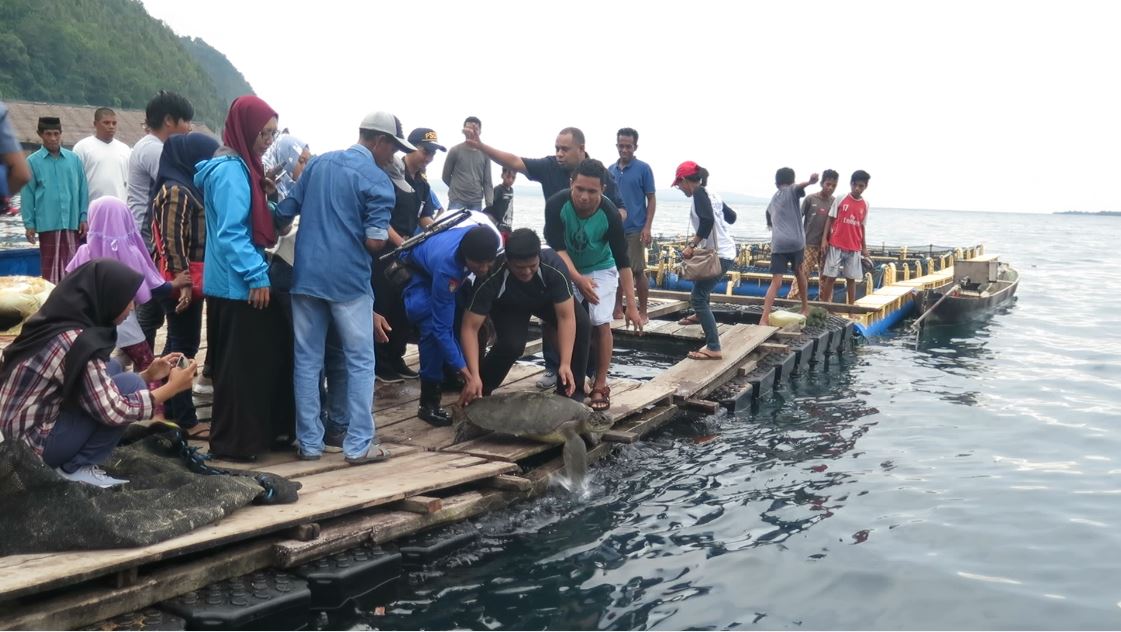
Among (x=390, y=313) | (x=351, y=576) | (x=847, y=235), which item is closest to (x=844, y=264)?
(x=847, y=235)

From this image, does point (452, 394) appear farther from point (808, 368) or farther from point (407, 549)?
point (808, 368)

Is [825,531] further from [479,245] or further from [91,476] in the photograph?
[91,476]

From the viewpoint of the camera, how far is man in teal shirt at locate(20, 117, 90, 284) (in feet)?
27.1

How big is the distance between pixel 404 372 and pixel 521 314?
176 centimetres

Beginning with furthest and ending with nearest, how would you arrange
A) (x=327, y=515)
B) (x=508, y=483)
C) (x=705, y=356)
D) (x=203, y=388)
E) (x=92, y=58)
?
(x=92, y=58)
(x=705, y=356)
(x=203, y=388)
(x=508, y=483)
(x=327, y=515)

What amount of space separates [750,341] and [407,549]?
22.3 feet

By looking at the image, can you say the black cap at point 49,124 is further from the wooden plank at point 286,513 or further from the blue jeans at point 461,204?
the wooden plank at point 286,513

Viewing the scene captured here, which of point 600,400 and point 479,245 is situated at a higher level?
point 479,245

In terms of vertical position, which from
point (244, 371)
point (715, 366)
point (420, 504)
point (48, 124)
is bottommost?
point (420, 504)

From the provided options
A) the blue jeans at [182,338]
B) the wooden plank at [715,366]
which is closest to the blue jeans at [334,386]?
the blue jeans at [182,338]

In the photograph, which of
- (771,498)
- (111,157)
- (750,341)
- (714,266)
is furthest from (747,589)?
(111,157)

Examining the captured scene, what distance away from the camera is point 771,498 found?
654 cm

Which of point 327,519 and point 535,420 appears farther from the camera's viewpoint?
point 535,420

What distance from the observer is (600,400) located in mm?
7008
